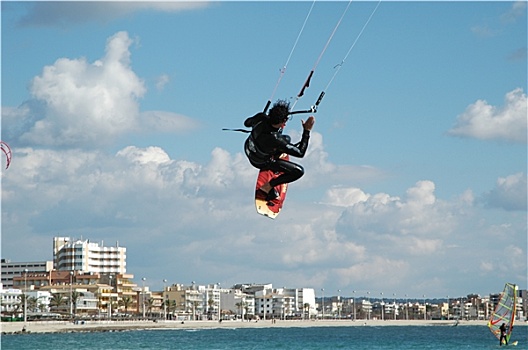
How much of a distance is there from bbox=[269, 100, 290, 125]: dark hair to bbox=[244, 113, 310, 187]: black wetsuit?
0.08m

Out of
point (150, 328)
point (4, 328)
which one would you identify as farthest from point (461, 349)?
point (150, 328)

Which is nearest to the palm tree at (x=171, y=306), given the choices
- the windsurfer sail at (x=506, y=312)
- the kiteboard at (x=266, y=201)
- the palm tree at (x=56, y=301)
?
the palm tree at (x=56, y=301)

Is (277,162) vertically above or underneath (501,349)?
above

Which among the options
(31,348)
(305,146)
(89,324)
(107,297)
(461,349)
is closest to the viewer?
(305,146)

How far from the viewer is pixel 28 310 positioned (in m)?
145

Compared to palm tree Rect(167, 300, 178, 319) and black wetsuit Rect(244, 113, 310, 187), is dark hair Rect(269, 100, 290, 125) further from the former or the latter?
palm tree Rect(167, 300, 178, 319)

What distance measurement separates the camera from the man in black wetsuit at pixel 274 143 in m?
9.81

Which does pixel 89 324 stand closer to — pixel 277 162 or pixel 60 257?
pixel 60 257

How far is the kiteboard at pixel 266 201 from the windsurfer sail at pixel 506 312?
66318 mm

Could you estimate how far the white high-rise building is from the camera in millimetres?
180000

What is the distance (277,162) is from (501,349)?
6895 centimetres

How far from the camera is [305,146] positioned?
9992mm

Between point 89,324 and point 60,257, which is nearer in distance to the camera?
point 89,324

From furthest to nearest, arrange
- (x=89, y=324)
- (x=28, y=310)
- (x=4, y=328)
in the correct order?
1. (x=28, y=310)
2. (x=89, y=324)
3. (x=4, y=328)
